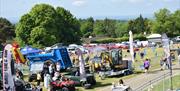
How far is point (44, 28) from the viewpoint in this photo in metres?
81.3

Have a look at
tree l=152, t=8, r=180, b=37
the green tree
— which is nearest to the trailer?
tree l=152, t=8, r=180, b=37

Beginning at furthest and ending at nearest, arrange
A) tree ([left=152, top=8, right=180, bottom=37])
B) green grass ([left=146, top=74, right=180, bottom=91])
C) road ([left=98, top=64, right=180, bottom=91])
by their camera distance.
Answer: tree ([left=152, top=8, right=180, bottom=37])
road ([left=98, top=64, right=180, bottom=91])
green grass ([left=146, top=74, right=180, bottom=91])

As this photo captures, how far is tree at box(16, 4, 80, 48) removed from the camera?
8019 cm

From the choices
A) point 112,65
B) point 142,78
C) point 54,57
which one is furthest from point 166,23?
point 142,78

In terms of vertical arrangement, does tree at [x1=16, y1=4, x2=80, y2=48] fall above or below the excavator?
above

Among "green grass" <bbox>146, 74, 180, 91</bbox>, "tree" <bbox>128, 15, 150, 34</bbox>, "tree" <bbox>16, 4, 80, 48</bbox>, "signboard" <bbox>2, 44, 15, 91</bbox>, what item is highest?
"tree" <bbox>128, 15, 150, 34</bbox>

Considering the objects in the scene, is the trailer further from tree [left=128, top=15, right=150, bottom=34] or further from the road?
tree [left=128, top=15, right=150, bottom=34]

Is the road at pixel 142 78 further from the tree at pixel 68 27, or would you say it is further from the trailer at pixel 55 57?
the tree at pixel 68 27

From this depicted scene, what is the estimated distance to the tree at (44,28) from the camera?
80.2 metres

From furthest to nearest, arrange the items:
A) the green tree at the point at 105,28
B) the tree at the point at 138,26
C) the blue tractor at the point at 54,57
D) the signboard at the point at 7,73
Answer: the green tree at the point at 105,28, the tree at the point at 138,26, the blue tractor at the point at 54,57, the signboard at the point at 7,73

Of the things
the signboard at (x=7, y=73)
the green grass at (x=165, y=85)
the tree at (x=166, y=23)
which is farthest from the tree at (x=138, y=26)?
the signboard at (x=7, y=73)

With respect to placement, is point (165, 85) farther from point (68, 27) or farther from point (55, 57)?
point (68, 27)

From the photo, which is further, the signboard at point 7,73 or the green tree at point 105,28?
the green tree at point 105,28

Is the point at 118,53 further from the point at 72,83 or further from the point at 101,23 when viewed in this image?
the point at 101,23
